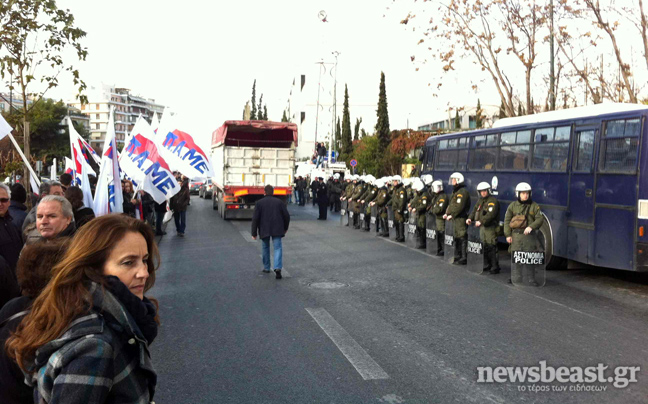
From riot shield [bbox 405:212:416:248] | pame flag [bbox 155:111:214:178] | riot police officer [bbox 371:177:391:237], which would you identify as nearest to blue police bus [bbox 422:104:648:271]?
riot shield [bbox 405:212:416:248]

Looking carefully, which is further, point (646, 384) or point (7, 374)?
point (646, 384)

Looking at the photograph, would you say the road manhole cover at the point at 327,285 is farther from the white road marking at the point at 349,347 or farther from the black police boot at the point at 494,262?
the black police boot at the point at 494,262

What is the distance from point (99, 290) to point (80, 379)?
282 mm

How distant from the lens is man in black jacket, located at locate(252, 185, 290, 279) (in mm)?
12055

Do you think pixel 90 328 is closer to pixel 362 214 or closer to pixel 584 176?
pixel 584 176

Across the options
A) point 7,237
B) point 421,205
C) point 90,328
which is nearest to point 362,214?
point 421,205

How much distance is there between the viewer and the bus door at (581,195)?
39.6 feet

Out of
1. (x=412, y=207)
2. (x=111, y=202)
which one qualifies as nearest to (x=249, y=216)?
(x=412, y=207)

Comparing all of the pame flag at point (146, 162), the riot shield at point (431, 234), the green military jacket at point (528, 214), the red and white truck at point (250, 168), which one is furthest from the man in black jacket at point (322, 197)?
the green military jacket at point (528, 214)

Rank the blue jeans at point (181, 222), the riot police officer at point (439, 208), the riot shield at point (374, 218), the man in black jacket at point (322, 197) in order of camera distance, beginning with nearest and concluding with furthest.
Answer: the riot police officer at point (439, 208), the blue jeans at point (181, 222), the riot shield at point (374, 218), the man in black jacket at point (322, 197)

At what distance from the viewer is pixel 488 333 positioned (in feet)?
25.0

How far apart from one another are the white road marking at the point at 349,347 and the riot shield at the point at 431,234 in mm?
7144

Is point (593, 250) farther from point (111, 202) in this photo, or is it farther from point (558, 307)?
point (111, 202)

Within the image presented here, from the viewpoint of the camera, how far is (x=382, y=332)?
7.67 metres
